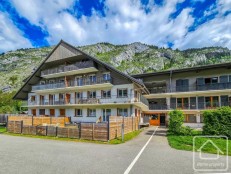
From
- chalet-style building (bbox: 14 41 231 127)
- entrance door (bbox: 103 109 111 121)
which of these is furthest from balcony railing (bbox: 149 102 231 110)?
entrance door (bbox: 103 109 111 121)

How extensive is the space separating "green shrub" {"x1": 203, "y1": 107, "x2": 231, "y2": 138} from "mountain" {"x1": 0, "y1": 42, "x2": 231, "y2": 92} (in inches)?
3131

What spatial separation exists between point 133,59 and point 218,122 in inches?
3975

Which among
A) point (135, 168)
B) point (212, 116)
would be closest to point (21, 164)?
point (135, 168)

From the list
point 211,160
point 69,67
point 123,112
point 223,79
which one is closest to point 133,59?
point 69,67

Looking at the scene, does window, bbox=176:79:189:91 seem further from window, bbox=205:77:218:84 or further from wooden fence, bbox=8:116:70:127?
wooden fence, bbox=8:116:70:127

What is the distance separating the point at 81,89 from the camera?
29.1 m

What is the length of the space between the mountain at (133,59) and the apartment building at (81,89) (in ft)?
211

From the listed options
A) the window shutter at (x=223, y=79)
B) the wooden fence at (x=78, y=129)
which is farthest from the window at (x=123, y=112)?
the window shutter at (x=223, y=79)

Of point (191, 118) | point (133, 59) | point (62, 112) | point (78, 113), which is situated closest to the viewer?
point (191, 118)

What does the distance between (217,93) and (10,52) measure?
160m

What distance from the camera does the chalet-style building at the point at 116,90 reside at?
26.1m

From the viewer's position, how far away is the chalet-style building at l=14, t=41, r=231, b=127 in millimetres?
26062

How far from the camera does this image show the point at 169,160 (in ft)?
27.1

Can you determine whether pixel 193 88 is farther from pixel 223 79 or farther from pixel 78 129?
pixel 78 129
